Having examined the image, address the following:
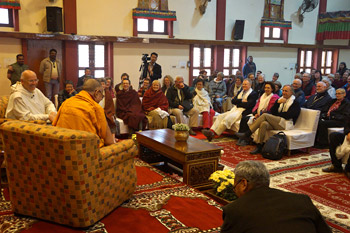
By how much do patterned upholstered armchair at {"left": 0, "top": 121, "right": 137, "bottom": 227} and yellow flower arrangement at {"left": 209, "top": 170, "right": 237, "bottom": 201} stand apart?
1.14 meters

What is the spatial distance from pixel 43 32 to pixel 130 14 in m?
2.49

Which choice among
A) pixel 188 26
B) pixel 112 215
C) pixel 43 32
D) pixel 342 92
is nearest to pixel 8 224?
pixel 112 215

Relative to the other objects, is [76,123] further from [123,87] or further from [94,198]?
[123,87]

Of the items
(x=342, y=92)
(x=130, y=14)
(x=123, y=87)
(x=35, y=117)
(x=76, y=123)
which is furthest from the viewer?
(x=130, y=14)

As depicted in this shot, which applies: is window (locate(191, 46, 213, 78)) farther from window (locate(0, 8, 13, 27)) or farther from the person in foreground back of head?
the person in foreground back of head

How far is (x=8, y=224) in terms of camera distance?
3131mm

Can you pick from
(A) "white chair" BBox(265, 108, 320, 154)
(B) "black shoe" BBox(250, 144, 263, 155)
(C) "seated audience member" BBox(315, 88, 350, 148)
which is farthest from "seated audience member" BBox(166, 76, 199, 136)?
(C) "seated audience member" BBox(315, 88, 350, 148)

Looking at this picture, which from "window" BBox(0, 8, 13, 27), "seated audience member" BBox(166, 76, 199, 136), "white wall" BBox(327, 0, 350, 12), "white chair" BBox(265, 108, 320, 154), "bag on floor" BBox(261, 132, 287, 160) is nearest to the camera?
"bag on floor" BBox(261, 132, 287, 160)

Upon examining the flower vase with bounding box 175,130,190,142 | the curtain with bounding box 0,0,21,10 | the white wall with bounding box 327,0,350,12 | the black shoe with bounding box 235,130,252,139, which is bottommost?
the black shoe with bounding box 235,130,252,139

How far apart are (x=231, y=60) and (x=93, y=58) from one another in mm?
4890

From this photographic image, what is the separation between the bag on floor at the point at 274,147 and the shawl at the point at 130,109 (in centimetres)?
253

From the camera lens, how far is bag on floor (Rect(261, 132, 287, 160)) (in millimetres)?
5852

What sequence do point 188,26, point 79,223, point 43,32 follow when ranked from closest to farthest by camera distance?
point 79,223
point 43,32
point 188,26

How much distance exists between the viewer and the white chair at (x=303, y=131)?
6152mm
